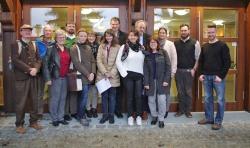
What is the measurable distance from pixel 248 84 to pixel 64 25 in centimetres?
396

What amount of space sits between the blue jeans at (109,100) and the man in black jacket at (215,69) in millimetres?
1623

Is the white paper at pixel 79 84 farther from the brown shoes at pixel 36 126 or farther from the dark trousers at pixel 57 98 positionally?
the brown shoes at pixel 36 126

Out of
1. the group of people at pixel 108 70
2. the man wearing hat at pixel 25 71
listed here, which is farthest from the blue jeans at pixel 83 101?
the man wearing hat at pixel 25 71

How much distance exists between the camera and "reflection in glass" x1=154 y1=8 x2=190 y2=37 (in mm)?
8195

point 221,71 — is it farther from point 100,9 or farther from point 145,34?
point 100,9

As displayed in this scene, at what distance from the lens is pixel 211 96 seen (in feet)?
23.5

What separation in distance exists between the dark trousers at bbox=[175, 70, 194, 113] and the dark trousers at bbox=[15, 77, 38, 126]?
2768mm

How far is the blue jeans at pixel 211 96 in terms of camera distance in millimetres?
6953

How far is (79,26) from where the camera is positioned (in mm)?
8109

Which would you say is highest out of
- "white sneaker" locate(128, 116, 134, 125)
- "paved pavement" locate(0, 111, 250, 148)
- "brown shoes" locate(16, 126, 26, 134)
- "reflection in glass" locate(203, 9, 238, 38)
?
"reflection in glass" locate(203, 9, 238, 38)

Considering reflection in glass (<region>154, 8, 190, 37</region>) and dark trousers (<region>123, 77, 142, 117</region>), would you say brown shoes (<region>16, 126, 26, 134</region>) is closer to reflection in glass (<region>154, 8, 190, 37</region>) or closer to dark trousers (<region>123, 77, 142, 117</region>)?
dark trousers (<region>123, 77, 142, 117</region>)

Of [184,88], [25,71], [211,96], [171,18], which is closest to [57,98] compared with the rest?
[25,71]

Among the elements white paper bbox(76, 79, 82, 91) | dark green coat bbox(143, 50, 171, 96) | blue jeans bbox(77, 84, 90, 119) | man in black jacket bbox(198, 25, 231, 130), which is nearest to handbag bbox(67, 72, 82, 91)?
white paper bbox(76, 79, 82, 91)

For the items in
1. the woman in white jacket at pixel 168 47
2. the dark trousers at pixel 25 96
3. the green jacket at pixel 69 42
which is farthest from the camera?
the woman in white jacket at pixel 168 47
